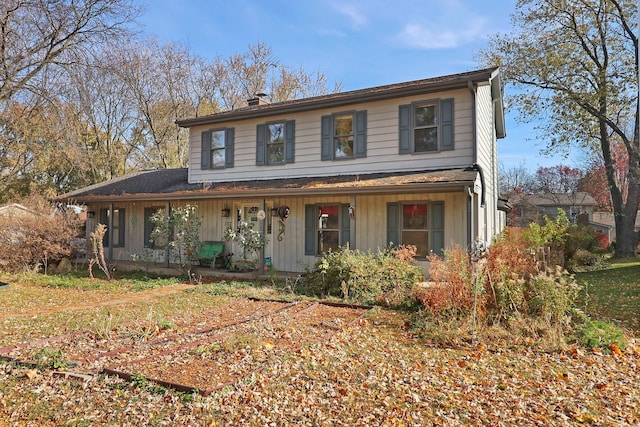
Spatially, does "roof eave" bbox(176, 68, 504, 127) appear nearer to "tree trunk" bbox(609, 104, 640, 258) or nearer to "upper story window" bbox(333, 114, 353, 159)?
"upper story window" bbox(333, 114, 353, 159)

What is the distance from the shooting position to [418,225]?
1040 centimetres

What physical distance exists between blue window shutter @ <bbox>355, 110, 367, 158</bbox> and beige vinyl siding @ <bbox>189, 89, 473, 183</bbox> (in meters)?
0.11

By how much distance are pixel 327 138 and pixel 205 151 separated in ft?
15.5

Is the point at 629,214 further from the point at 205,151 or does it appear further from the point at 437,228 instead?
the point at 205,151

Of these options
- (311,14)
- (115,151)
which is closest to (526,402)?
(311,14)

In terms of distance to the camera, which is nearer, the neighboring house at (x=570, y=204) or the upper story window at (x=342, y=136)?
the upper story window at (x=342, y=136)

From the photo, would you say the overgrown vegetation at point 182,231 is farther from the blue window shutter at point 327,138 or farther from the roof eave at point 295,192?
the blue window shutter at point 327,138

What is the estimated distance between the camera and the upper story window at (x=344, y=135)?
451 inches

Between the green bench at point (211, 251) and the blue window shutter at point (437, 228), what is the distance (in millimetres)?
6338

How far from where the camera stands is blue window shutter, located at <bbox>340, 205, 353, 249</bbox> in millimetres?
11273

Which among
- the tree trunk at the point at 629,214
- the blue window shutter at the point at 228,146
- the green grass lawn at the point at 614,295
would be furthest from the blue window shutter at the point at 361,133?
the tree trunk at the point at 629,214

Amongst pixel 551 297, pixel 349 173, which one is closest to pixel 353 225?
pixel 349 173

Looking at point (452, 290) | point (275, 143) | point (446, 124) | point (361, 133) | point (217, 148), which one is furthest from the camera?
point (217, 148)

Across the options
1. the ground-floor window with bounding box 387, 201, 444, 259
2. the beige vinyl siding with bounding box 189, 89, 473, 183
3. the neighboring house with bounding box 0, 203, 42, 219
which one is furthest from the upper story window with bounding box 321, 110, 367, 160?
the neighboring house with bounding box 0, 203, 42, 219
